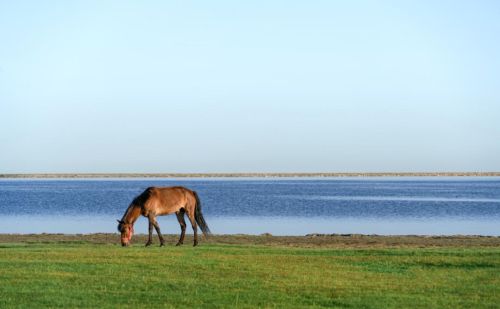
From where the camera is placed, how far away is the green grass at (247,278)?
49.1ft

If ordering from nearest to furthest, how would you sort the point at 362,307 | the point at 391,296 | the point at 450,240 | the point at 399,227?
the point at 362,307 → the point at 391,296 → the point at 450,240 → the point at 399,227

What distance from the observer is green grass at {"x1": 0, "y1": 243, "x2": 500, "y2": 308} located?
1496cm

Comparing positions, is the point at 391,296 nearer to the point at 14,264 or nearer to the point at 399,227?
the point at 14,264

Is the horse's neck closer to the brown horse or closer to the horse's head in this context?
the brown horse

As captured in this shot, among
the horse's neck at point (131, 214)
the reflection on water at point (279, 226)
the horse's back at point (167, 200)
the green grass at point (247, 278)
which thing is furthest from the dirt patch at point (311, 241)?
the green grass at point (247, 278)

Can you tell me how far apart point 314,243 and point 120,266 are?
14246 millimetres

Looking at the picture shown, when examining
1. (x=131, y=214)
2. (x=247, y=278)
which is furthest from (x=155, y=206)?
(x=247, y=278)

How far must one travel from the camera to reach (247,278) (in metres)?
17.6

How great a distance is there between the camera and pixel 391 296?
608 inches

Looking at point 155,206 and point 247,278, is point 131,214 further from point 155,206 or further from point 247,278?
point 247,278

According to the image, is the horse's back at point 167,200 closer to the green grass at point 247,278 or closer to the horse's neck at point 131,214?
the horse's neck at point 131,214

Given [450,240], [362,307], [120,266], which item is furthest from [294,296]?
[450,240]

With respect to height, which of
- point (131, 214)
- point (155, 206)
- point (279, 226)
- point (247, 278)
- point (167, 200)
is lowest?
point (279, 226)

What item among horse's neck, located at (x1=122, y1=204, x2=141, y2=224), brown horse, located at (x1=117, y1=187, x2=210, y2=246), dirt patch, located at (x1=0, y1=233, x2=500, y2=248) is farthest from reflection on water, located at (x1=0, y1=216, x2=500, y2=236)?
horse's neck, located at (x1=122, y1=204, x2=141, y2=224)
